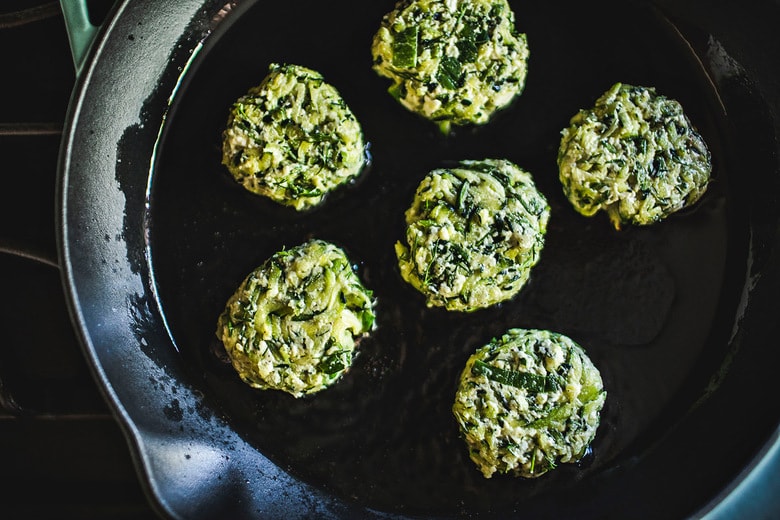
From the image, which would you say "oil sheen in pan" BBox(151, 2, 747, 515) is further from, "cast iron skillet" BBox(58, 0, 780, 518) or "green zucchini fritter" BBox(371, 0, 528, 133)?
"green zucchini fritter" BBox(371, 0, 528, 133)

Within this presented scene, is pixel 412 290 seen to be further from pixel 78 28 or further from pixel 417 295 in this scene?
pixel 78 28

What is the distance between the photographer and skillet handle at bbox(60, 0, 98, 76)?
103 inches

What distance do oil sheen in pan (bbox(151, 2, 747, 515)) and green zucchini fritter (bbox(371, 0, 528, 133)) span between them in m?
0.16

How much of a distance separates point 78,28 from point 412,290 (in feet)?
A: 5.62

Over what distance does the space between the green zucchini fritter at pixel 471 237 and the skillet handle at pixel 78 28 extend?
1.46 metres

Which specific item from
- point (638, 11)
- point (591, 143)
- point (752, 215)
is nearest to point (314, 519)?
point (591, 143)

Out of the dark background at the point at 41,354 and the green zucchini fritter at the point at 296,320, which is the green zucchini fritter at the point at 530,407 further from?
the dark background at the point at 41,354

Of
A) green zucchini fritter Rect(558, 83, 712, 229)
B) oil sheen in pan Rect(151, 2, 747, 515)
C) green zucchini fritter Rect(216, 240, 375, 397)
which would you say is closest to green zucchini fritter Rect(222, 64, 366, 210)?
oil sheen in pan Rect(151, 2, 747, 515)

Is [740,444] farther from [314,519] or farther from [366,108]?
[366,108]

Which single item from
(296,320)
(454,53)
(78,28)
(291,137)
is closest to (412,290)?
(296,320)

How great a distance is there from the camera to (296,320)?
9.22ft

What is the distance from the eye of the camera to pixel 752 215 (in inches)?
118

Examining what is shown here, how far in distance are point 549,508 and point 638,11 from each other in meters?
2.24

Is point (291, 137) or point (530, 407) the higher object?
point (291, 137)
